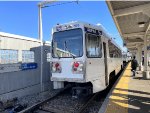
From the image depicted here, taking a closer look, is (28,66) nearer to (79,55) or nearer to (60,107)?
(60,107)

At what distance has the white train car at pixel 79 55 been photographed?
8.45 meters

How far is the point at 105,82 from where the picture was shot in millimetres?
9680

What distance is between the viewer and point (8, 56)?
11.1m

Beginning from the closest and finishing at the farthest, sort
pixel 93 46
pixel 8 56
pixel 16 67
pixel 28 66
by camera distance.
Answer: pixel 93 46, pixel 8 56, pixel 16 67, pixel 28 66

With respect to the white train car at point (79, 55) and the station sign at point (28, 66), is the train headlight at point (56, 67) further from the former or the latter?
the station sign at point (28, 66)

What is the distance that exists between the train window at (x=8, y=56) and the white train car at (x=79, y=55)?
2.98 m

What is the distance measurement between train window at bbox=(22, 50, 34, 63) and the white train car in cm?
358

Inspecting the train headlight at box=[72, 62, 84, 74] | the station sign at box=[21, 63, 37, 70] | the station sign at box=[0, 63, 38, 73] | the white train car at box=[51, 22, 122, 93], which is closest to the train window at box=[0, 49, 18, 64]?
the station sign at box=[0, 63, 38, 73]

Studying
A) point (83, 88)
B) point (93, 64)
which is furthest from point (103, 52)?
point (83, 88)

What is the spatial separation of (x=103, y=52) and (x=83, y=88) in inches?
75.8

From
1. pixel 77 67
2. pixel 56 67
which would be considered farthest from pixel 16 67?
pixel 77 67

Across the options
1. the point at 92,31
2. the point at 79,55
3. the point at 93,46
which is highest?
the point at 92,31

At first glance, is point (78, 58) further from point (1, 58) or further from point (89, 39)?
point (1, 58)

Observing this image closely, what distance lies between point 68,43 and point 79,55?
0.74 metres
